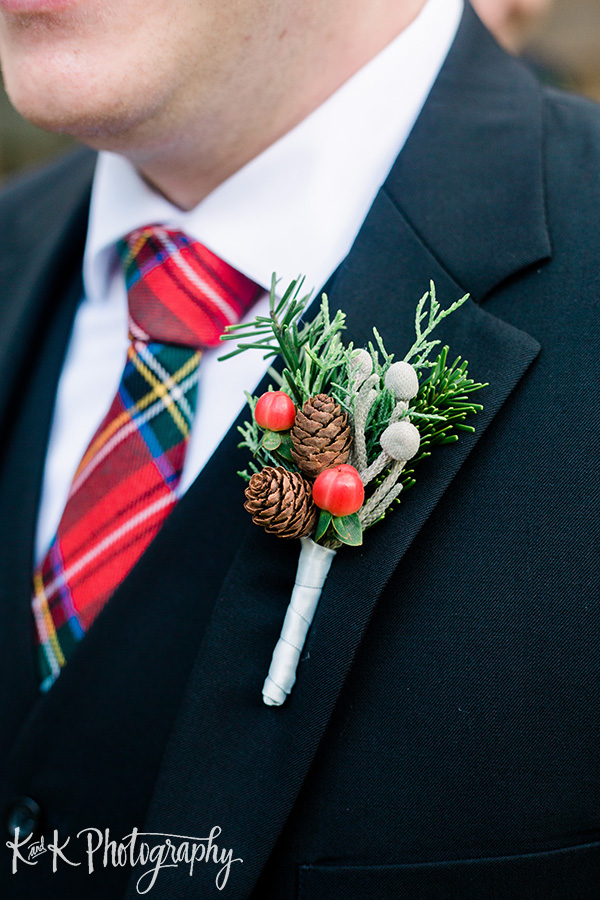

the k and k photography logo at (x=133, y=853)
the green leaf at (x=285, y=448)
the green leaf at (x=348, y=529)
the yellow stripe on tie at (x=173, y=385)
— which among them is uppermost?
the yellow stripe on tie at (x=173, y=385)

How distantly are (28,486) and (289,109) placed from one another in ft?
2.18

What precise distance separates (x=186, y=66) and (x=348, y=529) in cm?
62

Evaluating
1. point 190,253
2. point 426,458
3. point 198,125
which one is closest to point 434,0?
point 198,125

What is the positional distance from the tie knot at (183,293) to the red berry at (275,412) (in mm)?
290

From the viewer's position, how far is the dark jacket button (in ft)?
2.97

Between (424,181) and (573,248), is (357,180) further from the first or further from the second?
(573,248)

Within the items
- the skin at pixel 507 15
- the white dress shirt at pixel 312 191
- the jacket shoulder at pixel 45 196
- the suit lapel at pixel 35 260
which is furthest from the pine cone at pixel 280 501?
the skin at pixel 507 15

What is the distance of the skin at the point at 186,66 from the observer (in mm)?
905

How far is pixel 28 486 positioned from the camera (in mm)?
1114

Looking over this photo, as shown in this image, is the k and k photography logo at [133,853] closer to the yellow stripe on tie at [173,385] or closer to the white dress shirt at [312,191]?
the white dress shirt at [312,191]

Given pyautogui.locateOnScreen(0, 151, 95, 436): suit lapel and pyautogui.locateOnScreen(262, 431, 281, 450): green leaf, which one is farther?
pyautogui.locateOnScreen(0, 151, 95, 436): suit lapel

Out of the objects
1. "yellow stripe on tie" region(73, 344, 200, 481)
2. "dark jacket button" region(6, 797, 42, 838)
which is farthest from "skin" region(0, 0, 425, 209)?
"dark jacket button" region(6, 797, 42, 838)

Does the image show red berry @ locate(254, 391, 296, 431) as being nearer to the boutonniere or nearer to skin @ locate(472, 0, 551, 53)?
the boutonniere

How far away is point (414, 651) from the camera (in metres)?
0.78
